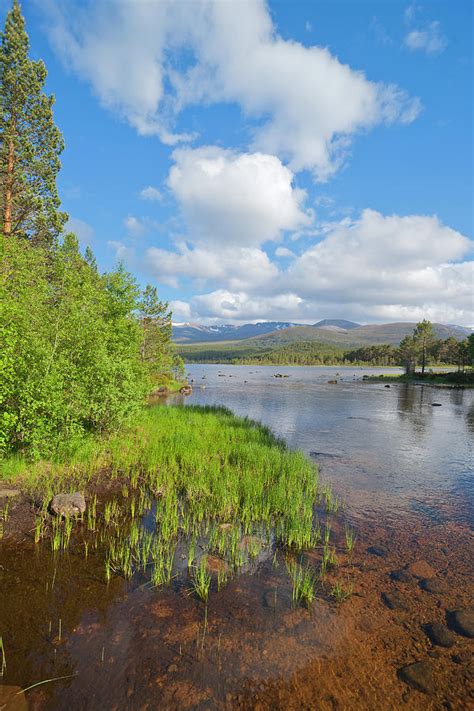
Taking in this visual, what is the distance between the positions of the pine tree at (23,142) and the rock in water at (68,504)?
23052 millimetres

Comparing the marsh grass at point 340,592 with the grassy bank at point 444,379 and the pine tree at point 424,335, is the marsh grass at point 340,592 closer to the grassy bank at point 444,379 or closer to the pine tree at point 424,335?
the grassy bank at point 444,379

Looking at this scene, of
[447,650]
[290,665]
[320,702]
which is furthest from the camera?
[447,650]

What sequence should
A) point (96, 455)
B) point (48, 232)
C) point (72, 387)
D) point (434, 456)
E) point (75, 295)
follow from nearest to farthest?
point (72, 387) → point (96, 455) → point (75, 295) → point (434, 456) → point (48, 232)

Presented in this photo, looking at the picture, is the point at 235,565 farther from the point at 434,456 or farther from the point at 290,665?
the point at 434,456

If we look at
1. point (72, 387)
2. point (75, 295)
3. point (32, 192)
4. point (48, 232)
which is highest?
point (32, 192)

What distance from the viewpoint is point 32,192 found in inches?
1117

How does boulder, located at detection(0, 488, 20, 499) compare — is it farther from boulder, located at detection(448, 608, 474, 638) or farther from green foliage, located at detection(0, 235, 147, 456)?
boulder, located at detection(448, 608, 474, 638)

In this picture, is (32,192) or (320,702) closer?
(320,702)

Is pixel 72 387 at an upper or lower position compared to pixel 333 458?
upper

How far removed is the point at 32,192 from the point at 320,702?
35.6m

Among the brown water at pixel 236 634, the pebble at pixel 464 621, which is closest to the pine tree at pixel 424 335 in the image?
the brown water at pixel 236 634

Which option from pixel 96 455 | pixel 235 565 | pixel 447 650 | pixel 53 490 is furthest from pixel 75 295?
pixel 447 650

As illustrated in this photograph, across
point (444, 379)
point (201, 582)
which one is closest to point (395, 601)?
point (201, 582)

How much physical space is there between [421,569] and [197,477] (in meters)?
10.2
